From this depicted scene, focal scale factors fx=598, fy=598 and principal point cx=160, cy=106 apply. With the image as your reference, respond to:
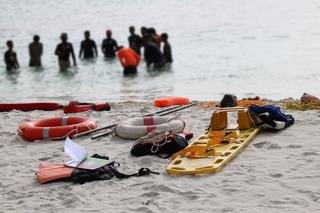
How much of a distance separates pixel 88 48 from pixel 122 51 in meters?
4.62

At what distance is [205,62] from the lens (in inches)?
842

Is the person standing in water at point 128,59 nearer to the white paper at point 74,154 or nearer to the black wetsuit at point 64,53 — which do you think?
the black wetsuit at point 64,53

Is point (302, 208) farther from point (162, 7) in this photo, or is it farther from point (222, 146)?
point (162, 7)

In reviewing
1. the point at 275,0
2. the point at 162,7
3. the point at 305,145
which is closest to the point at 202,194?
the point at 305,145

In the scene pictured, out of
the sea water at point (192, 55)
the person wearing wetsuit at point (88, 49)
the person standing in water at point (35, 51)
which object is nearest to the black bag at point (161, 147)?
the sea water at point (192, 55)

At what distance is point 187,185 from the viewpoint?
5.16 m

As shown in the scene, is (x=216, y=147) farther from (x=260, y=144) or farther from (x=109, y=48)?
(x=109, y=48)

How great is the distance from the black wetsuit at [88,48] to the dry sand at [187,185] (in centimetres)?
1448

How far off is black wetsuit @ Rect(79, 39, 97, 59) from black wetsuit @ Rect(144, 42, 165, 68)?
11.1 ft

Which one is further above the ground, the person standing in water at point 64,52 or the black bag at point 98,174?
the person standing in water at point 64,52

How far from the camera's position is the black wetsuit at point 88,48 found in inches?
832

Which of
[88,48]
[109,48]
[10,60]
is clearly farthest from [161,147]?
[109,48]

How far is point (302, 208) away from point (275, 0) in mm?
58639

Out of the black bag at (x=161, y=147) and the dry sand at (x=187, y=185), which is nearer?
the dry sand at (x=187, y=185)
